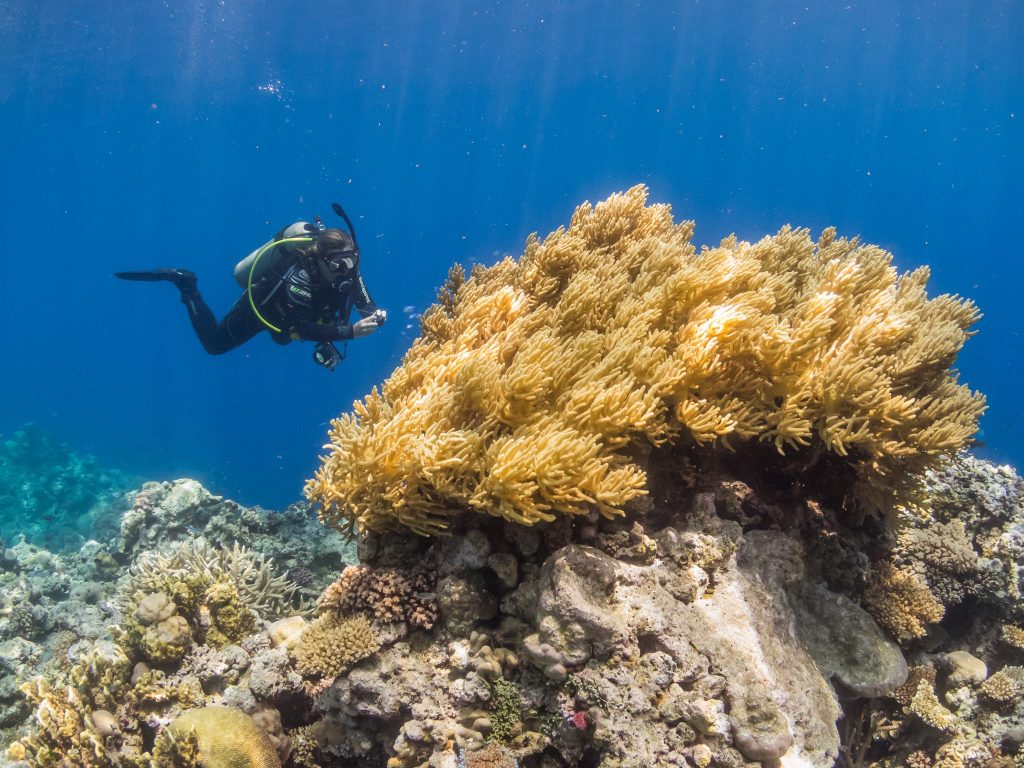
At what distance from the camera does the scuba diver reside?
31.0 feet

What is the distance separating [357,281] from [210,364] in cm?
9999

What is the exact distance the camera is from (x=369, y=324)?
28.6 feet

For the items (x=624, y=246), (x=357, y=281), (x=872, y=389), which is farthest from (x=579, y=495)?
(x=357, y=281)

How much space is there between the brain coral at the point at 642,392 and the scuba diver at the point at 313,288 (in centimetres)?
527

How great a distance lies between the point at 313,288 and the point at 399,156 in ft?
352

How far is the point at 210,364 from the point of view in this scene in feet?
317

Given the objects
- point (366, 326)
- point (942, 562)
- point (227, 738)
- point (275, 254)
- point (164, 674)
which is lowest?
point (942, 562)

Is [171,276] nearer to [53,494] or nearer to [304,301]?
[304,301]

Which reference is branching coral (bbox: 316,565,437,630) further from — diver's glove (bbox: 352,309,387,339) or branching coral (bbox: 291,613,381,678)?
diver's glove (bbox: 352,309,387,339)

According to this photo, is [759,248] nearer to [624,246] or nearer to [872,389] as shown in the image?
[624,246]

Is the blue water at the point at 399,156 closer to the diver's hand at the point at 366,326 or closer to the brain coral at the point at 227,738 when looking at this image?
the diver's hand at the point at 366,326

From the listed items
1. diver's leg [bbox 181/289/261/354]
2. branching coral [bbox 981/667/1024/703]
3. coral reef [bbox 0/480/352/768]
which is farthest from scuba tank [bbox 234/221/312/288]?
branching coral [bbox 981/667/1024/703]

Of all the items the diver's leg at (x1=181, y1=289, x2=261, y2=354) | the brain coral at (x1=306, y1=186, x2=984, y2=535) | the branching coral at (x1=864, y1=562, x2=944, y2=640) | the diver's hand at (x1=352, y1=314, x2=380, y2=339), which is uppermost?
the diver's leg at (x1=181, y1=289, x2=261, y2=354)

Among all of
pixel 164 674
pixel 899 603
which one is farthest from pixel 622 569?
pixel 164 674
